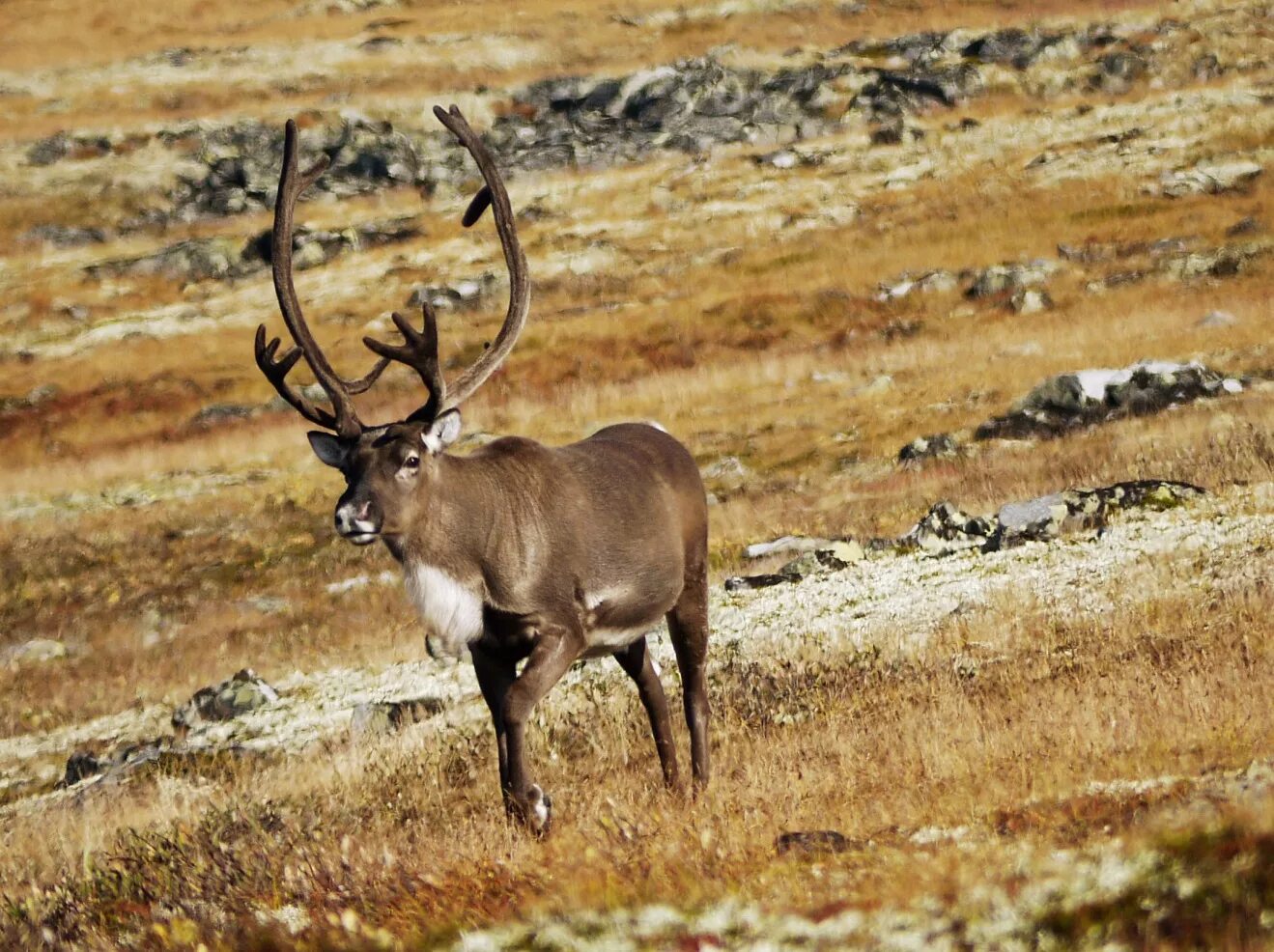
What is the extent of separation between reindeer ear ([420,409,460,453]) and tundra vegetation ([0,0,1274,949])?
97.0 inches

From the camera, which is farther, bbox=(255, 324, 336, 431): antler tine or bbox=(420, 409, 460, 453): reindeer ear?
bbox=(255, 324, 336, 431): antler tine

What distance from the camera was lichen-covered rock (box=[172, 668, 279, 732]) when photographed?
60.0 ft

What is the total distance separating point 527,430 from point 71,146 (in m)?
59.8

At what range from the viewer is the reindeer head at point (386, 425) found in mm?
9320

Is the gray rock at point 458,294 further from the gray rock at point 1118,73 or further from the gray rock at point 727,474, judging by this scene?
the gray rock at point 1118,73

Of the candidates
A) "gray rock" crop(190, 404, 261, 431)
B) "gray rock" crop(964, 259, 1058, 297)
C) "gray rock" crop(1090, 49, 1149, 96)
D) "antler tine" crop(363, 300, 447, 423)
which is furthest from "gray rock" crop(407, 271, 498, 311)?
"antler tine" crop(363, 300, 447, 423)

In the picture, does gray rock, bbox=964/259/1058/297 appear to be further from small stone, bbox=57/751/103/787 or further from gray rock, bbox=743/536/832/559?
small stone, bbox=57/751/103/787

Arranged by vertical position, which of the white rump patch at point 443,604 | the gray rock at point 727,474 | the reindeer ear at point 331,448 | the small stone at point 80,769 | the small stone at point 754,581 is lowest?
the gray rock at point 727,474

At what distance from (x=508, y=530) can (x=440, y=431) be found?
803 millimetres

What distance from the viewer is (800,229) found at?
6212 cm

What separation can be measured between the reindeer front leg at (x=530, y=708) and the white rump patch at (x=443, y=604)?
466 millimetres

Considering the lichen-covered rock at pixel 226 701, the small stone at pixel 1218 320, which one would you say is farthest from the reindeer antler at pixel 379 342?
the small stone at pixel 1218 320

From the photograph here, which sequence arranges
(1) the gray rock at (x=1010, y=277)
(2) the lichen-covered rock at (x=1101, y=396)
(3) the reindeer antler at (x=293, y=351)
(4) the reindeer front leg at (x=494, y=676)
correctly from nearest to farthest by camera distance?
(4) the reindeer front leg at (x=494, y=676) → (3) the reindeer antler at (x=293, y=351) → (2) the lichen-covered rock at (x=1101, y=396) → (1) the gray rock at (x=1010, y=277)

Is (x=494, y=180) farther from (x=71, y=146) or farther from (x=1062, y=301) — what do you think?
(x=71, y=146)
